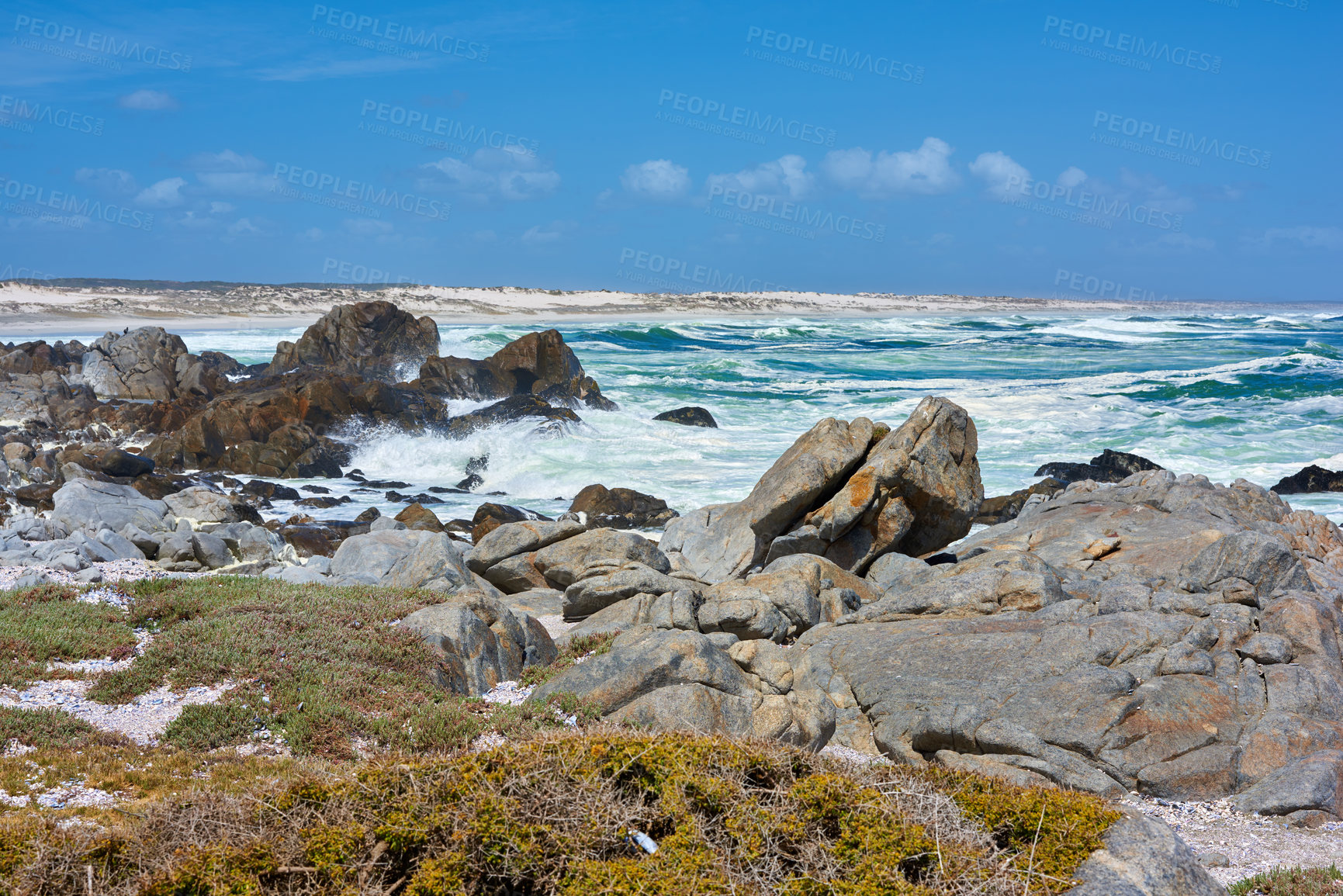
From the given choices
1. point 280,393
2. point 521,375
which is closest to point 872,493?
point 280,393

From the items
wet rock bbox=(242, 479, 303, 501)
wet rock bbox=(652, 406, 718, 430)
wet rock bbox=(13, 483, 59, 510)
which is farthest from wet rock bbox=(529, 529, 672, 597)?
wet rock bbox=(652, 406, 718, 430)

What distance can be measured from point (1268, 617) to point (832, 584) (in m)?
5.74

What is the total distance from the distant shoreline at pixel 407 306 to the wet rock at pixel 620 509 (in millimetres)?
56924

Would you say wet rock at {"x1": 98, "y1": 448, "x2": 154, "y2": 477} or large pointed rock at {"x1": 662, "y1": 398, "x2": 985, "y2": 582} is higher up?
large pointed rock at {"x1": 662, "y1": 398, "x2": 985, "y2": 582}

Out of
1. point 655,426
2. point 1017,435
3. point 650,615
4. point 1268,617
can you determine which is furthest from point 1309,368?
point 650,615

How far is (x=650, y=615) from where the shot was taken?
12.9 meters

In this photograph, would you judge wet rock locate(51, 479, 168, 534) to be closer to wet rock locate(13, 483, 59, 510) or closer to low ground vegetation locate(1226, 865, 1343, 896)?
wet rock locate(13, 483, 59, 510)

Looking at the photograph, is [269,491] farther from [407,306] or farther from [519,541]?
[407,306]

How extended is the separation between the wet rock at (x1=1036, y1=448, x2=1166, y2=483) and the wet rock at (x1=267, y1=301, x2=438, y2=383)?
29170 millimetres

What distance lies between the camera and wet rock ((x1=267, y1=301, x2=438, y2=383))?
44219 mm

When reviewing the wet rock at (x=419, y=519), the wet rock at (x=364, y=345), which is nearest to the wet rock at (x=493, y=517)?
the wet rock at (x=419, y=519)

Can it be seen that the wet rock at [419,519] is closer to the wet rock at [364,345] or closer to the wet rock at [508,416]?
the wet rock at [508,416]

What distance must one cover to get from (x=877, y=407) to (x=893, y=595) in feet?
101

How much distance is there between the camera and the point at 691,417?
36938 mm
